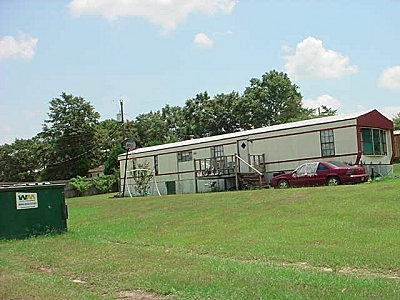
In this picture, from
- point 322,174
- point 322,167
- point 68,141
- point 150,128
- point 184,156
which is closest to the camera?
point 322,174

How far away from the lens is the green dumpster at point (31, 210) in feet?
46.6

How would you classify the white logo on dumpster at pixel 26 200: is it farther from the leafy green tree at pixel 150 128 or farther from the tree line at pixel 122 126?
the leafy green tree at pixel 150 128

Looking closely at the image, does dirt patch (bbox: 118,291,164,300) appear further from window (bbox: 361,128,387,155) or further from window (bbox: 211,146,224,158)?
window (bbox: 211,146,224,158)

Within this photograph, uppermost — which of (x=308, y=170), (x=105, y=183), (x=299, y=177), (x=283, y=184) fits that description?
(x=308, y=170)

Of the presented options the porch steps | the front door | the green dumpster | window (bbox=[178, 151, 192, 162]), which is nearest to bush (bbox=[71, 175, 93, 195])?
window (bbox=[178, 151, 192, 162])

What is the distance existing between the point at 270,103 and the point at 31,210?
51189 mm

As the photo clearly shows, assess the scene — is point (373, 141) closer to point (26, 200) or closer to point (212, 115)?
point (26, 200)

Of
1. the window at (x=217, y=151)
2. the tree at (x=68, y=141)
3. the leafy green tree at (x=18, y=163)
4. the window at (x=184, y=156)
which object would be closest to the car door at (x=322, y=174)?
the window at (x=217, y=151)

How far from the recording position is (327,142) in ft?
87.9

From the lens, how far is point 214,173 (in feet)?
103

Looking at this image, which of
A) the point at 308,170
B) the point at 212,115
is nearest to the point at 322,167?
the point at 308,170

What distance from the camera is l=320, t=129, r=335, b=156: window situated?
26.6 meters

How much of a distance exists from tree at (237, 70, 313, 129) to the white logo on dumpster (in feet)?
162

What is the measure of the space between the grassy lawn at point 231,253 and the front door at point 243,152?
11439 millimetres
